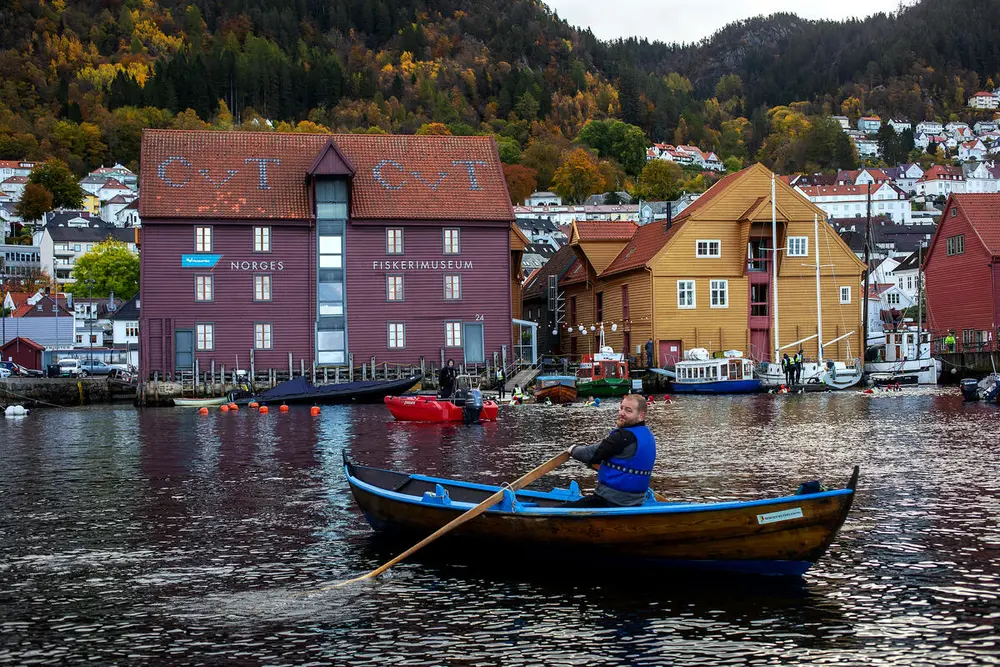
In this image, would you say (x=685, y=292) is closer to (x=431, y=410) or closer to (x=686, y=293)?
(x=686, y=293)

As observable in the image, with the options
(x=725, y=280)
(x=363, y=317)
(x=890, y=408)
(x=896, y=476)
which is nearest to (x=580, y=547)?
(x=896, y=476)

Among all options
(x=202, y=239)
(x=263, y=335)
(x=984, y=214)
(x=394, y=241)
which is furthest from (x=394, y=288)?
(x=984, y=214)

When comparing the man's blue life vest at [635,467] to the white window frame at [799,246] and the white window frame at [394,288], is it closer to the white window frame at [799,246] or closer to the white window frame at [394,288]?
the white window frame at [394,288]

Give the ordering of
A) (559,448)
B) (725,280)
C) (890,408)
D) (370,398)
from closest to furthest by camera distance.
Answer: (559,448), (890,408), (370,398), (725,280)

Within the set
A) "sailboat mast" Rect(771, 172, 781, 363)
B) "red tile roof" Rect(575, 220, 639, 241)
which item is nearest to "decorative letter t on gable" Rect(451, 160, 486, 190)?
"red tile roof" Rect(575, 220, 639, 241)

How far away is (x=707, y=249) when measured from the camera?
6906 centimetres

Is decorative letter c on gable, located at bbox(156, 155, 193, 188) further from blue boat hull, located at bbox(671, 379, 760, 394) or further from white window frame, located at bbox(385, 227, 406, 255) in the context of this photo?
blue boat hull, located at bbox(671, 379, 760, 394)

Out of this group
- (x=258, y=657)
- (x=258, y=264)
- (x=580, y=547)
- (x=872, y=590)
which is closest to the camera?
(x=258, y=657)

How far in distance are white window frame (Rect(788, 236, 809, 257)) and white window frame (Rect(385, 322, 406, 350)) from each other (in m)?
23.7

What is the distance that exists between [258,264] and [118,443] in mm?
27962

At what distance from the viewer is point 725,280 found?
68938 millimetres

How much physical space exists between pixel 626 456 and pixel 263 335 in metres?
48.7

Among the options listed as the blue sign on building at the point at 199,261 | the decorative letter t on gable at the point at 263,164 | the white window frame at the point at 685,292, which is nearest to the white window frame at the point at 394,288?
the decorative letter t on gable at the point at 263,164

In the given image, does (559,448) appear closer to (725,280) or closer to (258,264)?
(258,264)
